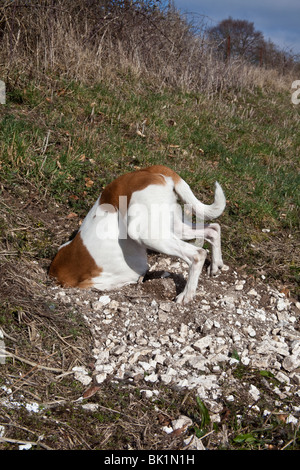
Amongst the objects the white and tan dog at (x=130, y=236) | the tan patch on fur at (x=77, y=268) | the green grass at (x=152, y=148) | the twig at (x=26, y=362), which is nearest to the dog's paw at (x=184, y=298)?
the white and tan dog at (x=130, y=236)

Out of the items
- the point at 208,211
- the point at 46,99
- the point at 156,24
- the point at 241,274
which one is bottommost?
the point at 241,274

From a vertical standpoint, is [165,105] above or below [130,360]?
above

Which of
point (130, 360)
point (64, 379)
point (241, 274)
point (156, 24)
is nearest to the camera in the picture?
point (64, 379)

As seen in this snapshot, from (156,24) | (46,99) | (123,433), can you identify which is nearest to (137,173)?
(123,433)

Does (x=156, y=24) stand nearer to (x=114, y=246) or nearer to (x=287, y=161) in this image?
(x=287, y=161)

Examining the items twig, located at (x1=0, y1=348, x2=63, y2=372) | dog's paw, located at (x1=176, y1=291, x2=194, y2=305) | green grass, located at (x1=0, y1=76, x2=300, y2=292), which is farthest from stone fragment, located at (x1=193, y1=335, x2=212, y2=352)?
green grass, located at (x1=0, y1=76, x2=300, y2=292)

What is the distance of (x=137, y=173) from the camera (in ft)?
12.5

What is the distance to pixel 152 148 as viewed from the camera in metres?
6.47

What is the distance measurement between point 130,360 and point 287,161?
556 centimetres

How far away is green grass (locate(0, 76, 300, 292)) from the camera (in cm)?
507

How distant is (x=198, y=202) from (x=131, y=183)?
645mm

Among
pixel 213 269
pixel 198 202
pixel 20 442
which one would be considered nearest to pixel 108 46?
pixel 198 202

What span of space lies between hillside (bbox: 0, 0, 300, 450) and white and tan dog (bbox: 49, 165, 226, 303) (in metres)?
0.18

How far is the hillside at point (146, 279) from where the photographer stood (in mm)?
2566
